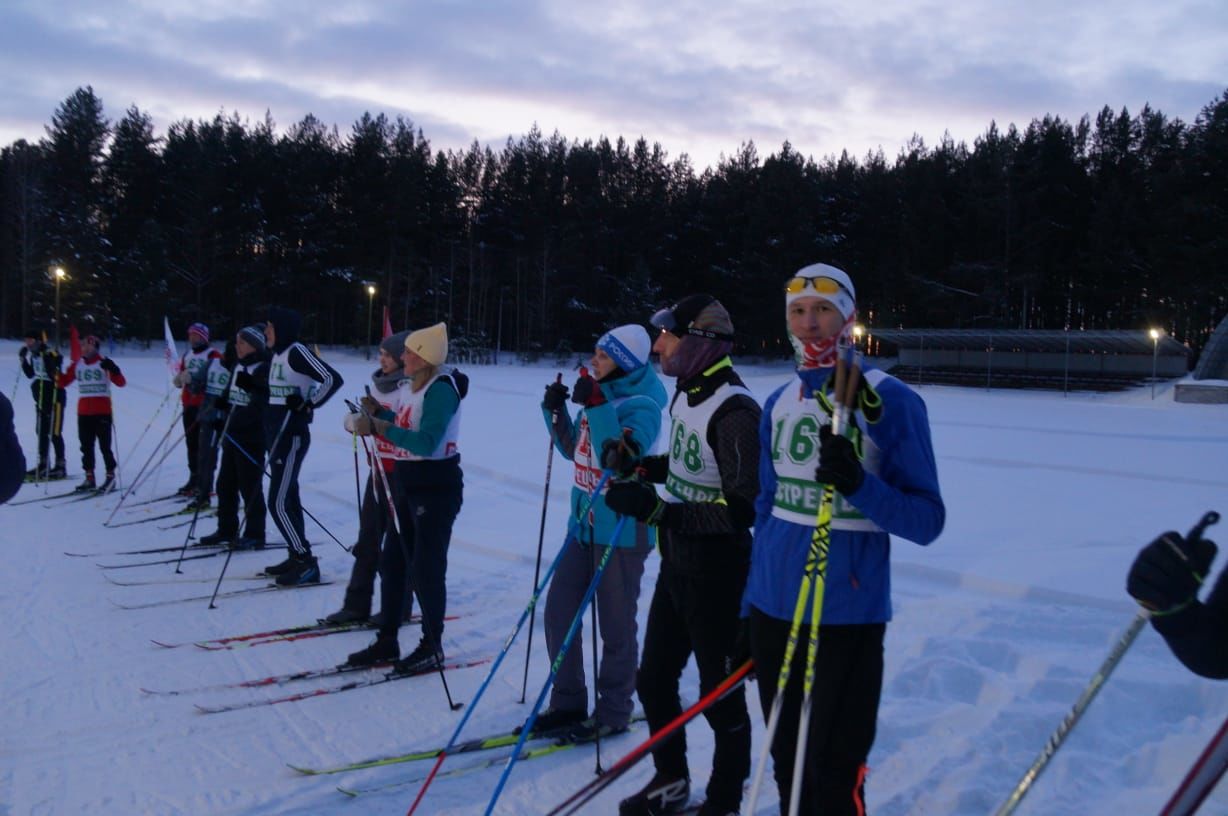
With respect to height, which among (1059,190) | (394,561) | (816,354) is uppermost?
(1059,190)

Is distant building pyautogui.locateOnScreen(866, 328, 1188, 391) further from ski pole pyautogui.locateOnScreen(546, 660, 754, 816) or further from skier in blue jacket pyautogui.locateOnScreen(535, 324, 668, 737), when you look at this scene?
ski pole pyautogui.locateOnScreen(546, 660, 754, 816)

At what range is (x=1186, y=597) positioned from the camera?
1686 millimetres

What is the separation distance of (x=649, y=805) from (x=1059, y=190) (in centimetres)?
4532

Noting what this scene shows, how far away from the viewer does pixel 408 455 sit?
15.7ft

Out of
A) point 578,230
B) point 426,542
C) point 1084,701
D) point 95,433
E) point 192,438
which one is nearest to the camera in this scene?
point 1084,701

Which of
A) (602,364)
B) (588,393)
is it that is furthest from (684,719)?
(602,364)

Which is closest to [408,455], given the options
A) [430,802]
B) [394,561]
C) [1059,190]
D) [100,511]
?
[394,561]

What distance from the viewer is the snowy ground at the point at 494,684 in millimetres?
3381

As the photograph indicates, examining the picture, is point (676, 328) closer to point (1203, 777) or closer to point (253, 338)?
point (1203, 777)

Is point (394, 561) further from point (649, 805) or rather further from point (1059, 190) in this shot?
point (1059, 190)

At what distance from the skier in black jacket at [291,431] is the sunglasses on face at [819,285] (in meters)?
4.75

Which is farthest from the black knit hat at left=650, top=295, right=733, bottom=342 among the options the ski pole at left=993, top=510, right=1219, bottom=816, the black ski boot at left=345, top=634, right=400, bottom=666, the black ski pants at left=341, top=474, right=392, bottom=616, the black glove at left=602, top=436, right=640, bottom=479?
the black ski pants at left=341, top=474, right=392, bottom=616

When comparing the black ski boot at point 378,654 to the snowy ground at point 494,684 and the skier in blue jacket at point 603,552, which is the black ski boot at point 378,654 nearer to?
the snowy ground at point 494,684

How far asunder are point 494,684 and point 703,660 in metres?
1.86
